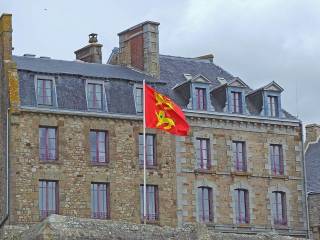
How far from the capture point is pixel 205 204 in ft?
155

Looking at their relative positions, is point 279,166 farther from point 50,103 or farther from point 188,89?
point 50,103

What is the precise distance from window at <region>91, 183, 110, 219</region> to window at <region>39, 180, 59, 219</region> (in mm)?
1669

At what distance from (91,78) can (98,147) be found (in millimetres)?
2993

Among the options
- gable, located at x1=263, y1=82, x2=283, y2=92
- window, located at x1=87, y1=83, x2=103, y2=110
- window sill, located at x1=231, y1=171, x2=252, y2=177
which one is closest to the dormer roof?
gable, located at x1=263, y1=82, x2=283, y2=92

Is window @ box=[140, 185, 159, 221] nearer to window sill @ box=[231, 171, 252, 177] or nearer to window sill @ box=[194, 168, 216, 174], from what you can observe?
window sill @ box=[194, 168, 216, 174]

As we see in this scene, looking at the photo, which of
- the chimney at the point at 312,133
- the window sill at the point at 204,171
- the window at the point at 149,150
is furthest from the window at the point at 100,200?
the chimney at the point at 312,133

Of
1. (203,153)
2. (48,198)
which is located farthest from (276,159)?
(48,198)

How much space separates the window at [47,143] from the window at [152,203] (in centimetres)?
427

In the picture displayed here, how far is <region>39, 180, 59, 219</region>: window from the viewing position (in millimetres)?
43062

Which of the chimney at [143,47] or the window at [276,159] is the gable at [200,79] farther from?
the window at [276,159]

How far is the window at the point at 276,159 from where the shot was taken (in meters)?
49.6

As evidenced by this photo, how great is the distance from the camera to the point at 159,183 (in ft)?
151

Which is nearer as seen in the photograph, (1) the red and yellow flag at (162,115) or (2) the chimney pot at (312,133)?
(1) the red and yellow flag at (162,115)

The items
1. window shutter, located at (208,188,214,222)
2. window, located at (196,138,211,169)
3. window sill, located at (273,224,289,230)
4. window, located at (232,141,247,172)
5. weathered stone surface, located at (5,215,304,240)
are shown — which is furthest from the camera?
window sill, located at (273,224,289,230)
